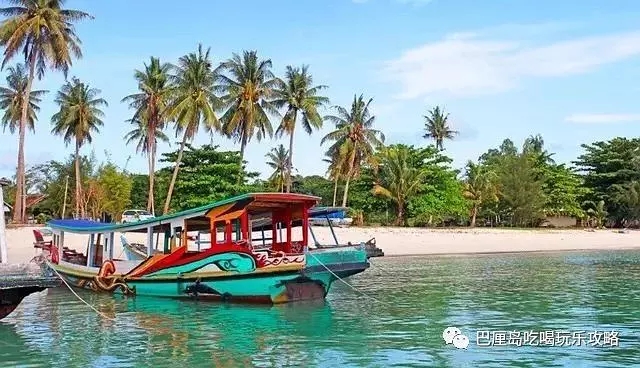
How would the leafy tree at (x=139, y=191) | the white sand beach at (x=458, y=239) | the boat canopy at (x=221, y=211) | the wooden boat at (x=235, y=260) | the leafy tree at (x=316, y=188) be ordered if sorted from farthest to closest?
the leafy tree at (x=316, y=188) < the leafy tree at (x=139, y=191) < the white sand beach at (x=458, y=239) < the boat canopy at (x=221, y=211) < the wooden boat at (x=235, y=260)

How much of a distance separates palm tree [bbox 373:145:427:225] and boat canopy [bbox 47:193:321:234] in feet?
136

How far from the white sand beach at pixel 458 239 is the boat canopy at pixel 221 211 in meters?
14.0

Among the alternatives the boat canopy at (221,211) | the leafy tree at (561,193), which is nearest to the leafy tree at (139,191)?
the leafy tree at (561,193)

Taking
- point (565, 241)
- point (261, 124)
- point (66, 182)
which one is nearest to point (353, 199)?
point (261, 124)

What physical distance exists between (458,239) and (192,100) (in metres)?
20.2

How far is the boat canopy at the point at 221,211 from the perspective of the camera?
18.9 metres

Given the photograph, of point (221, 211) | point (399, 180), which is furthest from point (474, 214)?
point (221, 211)

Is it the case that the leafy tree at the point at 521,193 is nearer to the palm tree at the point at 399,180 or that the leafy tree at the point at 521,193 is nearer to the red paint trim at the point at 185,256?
the palm tree at the point at 399,180

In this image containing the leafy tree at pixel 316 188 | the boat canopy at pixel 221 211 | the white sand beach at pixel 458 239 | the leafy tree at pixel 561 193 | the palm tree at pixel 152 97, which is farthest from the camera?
the leafy tree at pixel 316 188

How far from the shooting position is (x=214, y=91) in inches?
2100

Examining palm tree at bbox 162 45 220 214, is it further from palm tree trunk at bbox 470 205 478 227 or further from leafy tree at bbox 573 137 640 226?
leafy tree at bbox 573 137 640 226

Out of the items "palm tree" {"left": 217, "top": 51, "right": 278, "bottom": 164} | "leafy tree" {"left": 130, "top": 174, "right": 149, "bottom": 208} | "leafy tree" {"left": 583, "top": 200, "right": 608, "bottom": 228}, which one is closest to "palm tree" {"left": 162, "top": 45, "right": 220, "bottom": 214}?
"palm tree" {"left": 217, "top": 51, "right": 278, "bottom": 164}

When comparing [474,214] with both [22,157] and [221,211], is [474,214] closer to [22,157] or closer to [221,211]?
[22,157]

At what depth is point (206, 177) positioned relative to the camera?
55.4m
